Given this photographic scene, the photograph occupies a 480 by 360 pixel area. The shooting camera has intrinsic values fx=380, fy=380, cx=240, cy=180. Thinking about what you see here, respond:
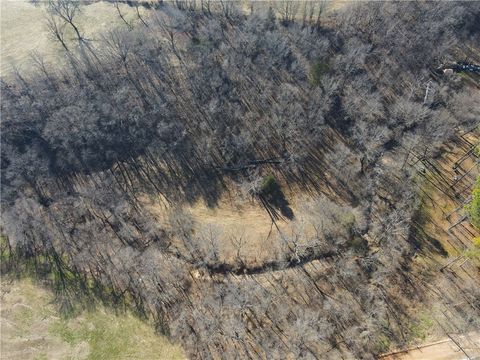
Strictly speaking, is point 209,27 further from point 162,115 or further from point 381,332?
point 381,332

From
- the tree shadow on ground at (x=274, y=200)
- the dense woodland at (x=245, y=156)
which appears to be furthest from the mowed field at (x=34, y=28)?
the tree shadow on ground at (x=274, y=200)

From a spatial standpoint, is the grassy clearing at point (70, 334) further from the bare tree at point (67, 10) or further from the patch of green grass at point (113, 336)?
the bare tree at point (67, 10)

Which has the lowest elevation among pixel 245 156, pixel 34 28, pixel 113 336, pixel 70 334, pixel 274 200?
pixel 70 334

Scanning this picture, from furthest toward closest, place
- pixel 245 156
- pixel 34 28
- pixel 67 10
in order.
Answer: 1. pixel 34 28
2. pixel 67 10
3. pixel 245 156

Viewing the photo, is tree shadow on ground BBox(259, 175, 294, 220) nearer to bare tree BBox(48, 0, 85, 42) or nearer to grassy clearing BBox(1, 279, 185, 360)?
grassy clearing BBox(1, 279, 185, 360)

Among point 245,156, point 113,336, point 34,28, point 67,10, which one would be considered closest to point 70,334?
point 113,336

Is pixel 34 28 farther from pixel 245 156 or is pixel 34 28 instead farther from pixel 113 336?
pixel 113 336

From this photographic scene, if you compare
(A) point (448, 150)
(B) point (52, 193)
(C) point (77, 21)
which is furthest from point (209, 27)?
(A) point (448, 150)
